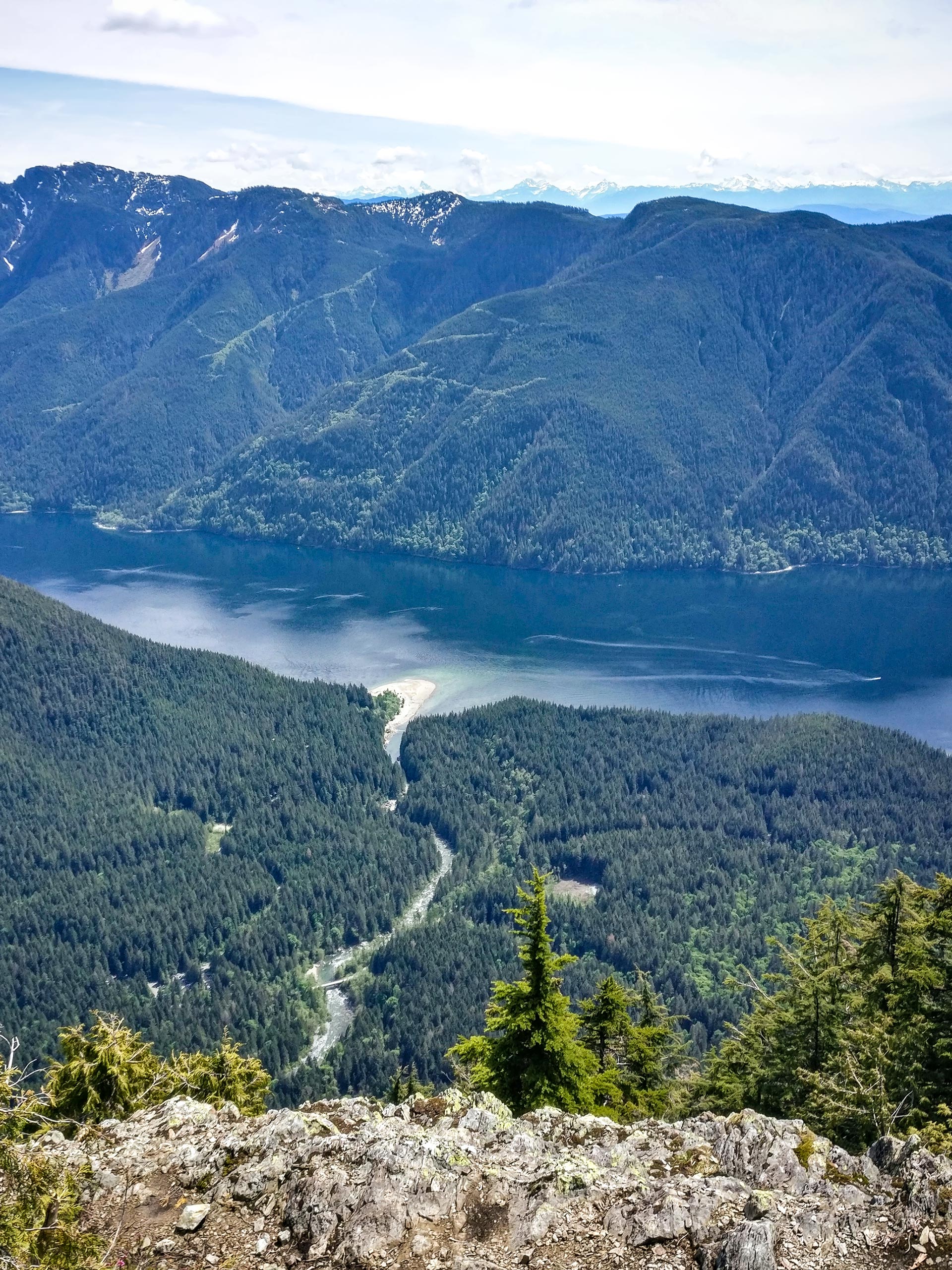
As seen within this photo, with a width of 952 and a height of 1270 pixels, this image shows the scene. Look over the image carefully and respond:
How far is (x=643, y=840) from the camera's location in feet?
415

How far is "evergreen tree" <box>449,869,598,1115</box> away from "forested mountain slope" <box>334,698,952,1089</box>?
52.5 metres

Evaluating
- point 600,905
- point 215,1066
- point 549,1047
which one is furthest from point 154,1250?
point 600,905

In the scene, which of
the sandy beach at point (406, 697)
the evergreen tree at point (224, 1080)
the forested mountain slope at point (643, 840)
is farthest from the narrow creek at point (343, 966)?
the evergreen tree at point (224, 1080)

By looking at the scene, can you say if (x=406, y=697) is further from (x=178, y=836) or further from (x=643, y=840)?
(x=643, y=840)

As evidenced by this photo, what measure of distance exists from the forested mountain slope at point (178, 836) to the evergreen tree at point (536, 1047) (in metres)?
63.0

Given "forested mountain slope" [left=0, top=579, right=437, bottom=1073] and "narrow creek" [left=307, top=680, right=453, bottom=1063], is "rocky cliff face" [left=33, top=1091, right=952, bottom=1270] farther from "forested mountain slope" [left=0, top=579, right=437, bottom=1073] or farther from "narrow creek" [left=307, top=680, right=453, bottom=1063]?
"narrow creek" [left=307, top=680, right=453, bottom=1063]

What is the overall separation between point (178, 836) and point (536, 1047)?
10365 centimetres

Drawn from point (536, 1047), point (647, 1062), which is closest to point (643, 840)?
point (647, 1062)

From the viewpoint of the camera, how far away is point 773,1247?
1944cm

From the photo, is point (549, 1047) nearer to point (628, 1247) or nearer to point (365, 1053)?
point (628, 1247)

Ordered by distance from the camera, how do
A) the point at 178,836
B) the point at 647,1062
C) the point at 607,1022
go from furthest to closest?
the point at 178,836 → the point at 647,1062 → the point at 607,1022

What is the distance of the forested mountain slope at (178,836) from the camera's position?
3947 inches

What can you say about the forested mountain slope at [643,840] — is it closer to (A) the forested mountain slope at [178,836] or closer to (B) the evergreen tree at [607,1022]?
(A) the forested mountain slope at [178,836]

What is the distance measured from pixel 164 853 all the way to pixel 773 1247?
376ft
